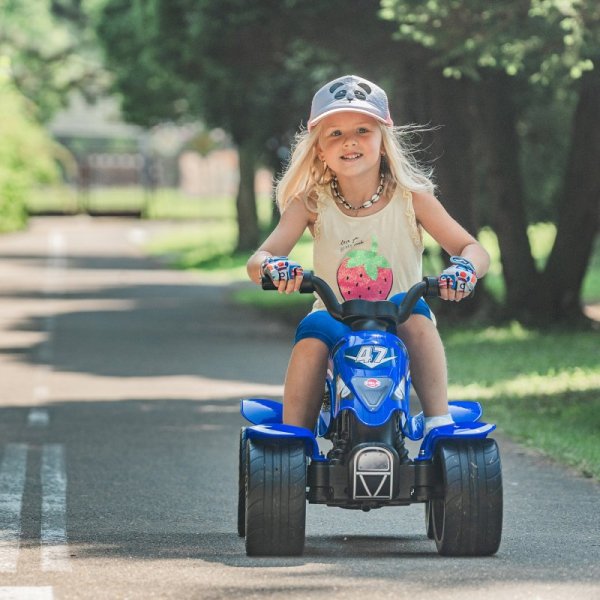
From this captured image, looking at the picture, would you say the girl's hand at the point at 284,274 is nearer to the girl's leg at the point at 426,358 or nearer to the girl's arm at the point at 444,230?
the girl's leg at the point at 426,358

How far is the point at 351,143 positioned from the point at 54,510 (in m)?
2.79

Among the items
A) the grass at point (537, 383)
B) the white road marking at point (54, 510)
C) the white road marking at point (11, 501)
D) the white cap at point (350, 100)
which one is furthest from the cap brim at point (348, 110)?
the grass at point (537, 383)

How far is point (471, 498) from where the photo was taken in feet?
22.4

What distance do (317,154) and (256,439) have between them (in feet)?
4.06

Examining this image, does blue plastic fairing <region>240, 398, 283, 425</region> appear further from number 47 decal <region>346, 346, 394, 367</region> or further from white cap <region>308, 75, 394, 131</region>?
white cap <region>308, 75, 394, 131</region>

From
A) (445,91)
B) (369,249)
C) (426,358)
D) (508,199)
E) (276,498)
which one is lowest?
(276,498)

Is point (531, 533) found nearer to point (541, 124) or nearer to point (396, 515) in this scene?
point (396, 515)

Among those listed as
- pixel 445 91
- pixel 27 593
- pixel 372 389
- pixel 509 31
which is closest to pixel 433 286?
pixel 372 389

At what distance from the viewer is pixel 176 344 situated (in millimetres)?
20734

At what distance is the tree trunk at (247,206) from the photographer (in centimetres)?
4447

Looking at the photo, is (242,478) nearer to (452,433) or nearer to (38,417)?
(452,433)

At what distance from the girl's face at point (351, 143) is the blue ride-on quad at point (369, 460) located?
1.80 feet

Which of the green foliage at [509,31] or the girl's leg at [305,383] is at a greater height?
the green foliage at [509,31]

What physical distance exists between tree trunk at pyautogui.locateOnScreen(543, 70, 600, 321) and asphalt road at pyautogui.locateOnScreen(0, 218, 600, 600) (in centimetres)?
352
